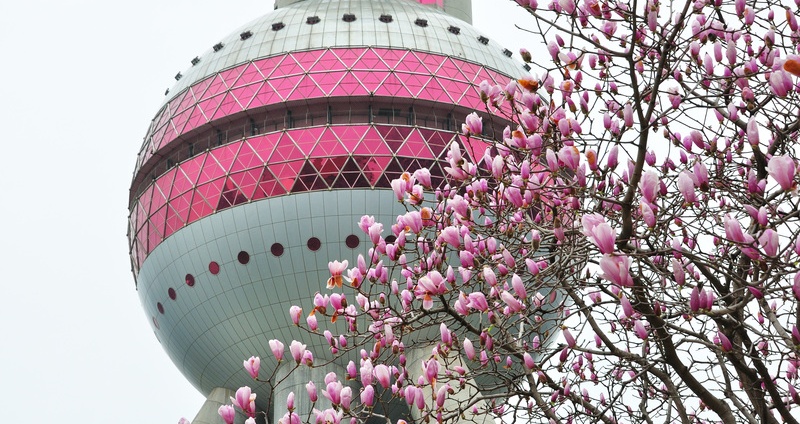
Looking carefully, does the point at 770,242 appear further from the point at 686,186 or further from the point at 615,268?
the point at 615,268

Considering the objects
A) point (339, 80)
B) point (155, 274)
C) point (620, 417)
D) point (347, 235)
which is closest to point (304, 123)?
point (339, 80)

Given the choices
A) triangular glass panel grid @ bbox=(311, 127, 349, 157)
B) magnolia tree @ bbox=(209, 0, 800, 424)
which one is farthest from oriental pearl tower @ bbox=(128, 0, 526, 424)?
magnolia tree @ bbox=(209, 0, 800, 424)

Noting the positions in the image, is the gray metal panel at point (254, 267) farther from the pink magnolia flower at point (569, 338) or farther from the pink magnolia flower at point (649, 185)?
the pink magnolia flower at point (649, 185)

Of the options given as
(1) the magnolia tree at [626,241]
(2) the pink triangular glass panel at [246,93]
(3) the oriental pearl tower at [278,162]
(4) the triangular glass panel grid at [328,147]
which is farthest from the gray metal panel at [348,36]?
(1) the magnolia tree at [626,241]

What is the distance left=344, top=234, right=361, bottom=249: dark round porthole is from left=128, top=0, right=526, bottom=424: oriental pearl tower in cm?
3

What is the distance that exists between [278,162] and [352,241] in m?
3.31

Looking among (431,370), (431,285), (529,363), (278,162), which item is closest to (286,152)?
(278,162)

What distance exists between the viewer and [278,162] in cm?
2931

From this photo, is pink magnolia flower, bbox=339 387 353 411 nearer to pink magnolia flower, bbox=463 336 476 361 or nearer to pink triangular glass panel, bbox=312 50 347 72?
pink magnolia flower, bbox=463 336 476 361

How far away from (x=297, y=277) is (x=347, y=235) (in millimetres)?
1855

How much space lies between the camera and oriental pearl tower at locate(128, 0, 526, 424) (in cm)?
2866

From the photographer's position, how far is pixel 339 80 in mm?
30219

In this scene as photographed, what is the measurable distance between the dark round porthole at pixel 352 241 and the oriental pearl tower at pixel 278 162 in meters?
0.03

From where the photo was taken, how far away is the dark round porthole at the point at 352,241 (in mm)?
28094
